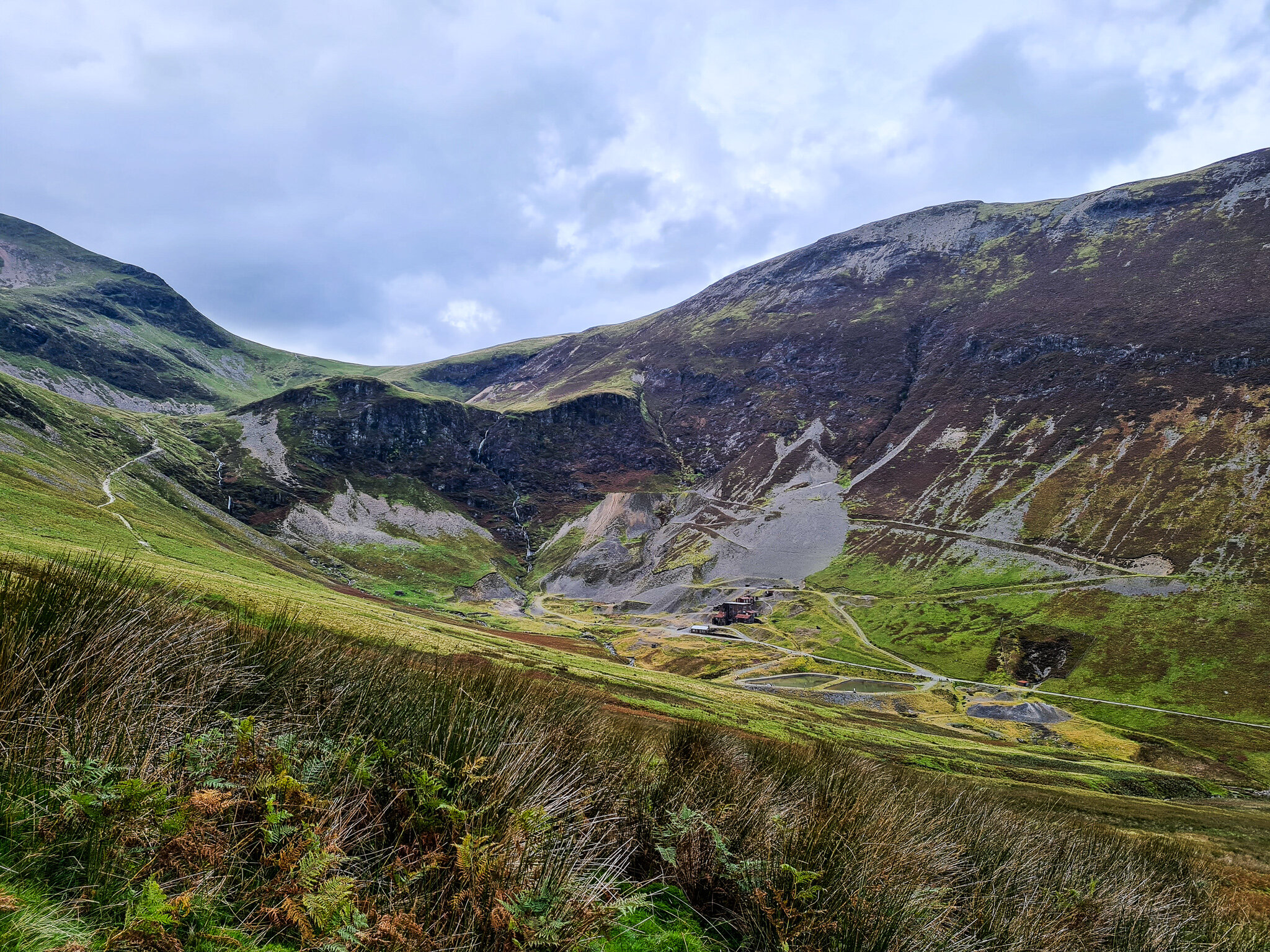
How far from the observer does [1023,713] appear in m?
59.0

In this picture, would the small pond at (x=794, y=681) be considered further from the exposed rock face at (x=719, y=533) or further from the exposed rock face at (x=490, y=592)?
the exposed rock face at (x=490, y=592)

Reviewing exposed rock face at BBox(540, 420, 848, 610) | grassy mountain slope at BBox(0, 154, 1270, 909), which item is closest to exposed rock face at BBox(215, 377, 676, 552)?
grassy mountain slope at BBox(0, 154, 1270, 909)

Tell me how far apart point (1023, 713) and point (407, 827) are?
74.9m

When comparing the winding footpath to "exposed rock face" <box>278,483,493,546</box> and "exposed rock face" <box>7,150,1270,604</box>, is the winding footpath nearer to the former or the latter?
"exposed rock face" <box>7,150,1270,604</box>

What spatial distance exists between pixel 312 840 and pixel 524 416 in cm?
19087

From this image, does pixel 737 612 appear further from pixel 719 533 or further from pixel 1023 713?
pixel 1023 713

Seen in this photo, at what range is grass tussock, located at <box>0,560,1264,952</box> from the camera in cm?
315

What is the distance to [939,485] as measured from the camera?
12675 centimetres

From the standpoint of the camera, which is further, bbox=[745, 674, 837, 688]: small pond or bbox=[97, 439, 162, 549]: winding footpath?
bbox=[745, 674, 837, 688]: small pond

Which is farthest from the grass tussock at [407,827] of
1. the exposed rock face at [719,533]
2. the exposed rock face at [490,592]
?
the exposed rock face at [490,592]

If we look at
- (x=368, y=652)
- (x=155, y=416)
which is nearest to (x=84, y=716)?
(x=368, y=652)

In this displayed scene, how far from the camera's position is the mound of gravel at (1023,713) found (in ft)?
192

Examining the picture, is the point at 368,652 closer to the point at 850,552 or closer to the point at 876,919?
the point at 876,919

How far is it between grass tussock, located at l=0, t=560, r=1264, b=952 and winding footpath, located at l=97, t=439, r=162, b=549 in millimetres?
46072
